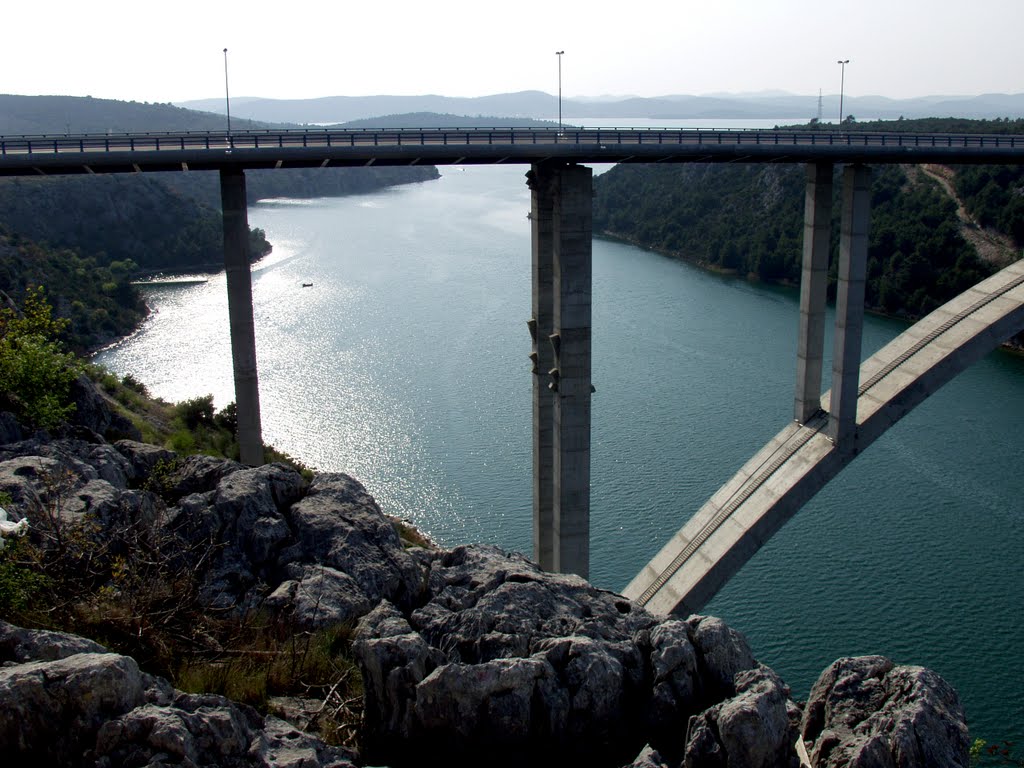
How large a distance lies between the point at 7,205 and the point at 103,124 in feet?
236

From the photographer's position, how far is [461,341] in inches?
2048

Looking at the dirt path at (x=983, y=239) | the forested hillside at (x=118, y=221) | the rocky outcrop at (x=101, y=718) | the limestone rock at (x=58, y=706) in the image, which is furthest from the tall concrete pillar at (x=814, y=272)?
the forested hillside at (x=118, y=221)

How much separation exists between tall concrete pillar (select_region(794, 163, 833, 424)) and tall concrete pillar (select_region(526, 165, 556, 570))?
5966 mm

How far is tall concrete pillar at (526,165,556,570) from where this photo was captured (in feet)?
72.8

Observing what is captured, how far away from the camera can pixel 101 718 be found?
7.45 m

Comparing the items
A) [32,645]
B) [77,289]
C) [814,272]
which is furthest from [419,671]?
[77,289]

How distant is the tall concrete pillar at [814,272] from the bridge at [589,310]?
0.04 m

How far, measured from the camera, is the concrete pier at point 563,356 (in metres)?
21.6

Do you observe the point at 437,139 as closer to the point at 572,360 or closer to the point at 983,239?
the point at 572,360

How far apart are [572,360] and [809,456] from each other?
640 cm

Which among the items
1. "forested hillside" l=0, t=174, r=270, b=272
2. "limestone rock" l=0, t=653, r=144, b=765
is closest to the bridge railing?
"limestone rock" l=0, t=653, r=144, b=765

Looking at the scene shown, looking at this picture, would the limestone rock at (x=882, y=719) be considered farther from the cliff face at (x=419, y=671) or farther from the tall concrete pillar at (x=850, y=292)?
the tall concrete pillar at (x=850, y=292)

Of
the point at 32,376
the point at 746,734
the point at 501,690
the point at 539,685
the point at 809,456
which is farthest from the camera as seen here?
the point at 809,456

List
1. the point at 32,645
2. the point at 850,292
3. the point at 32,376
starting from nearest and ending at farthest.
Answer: the point at 32,645, the point at 32,376, the point at 850,292
